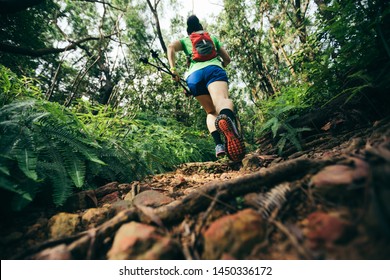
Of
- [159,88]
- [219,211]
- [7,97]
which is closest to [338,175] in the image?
[219,211]

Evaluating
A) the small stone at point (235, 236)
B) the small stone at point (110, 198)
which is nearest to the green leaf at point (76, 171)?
the small stone at point (110, 198)

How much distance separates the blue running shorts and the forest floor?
7.35ft

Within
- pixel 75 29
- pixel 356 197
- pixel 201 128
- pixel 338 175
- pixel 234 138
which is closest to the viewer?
pixel 356 197

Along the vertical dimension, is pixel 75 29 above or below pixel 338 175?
above

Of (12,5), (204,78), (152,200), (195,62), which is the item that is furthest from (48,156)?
(12,5)

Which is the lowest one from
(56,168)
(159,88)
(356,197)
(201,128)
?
(356,197)

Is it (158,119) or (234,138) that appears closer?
(234,138)

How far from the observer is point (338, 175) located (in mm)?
885

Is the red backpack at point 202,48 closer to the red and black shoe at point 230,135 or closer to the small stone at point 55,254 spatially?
the red and black shoe at point 230,135

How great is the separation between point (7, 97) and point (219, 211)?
9.39 feet

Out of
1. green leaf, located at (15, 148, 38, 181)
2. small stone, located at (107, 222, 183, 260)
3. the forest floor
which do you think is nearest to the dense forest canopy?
green leaf, located at (15, 148, 38, 181)

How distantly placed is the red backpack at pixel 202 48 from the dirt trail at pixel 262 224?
8.36 feet

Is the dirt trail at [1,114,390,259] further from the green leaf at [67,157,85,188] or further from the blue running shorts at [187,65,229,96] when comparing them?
the blue running shorts at [187,65,229,96]
